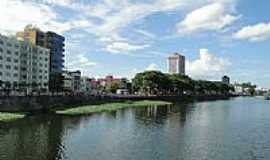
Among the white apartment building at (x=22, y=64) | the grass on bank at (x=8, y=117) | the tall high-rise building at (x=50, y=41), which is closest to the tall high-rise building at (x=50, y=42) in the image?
the tall high-rise building at (x=50, y=41)

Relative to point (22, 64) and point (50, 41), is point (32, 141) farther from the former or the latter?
point (50, 41)

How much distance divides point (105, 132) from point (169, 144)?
14124 mm

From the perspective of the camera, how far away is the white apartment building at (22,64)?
12581 centimetres

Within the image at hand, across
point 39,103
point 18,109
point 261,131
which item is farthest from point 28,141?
point 39,103

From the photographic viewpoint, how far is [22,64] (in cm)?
13625

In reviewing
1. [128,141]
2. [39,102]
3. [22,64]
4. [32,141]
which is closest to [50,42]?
[22,64]

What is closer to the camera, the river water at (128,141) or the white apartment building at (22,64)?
the river water at (128,141)

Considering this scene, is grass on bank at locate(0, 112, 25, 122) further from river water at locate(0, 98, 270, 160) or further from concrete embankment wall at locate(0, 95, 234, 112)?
concrete embankment wall at locate(0, 95, 234, 112)

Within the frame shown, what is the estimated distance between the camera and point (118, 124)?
236ft

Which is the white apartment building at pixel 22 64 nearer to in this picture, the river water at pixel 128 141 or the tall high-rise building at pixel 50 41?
the tall high-rise building at pixel 50 41

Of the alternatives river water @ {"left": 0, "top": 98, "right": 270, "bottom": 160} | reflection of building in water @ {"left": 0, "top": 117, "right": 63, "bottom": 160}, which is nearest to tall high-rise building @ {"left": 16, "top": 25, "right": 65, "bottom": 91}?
reflection of building in water @ {"left": 0, "top": 117, "right": 63, "bottom": 160}

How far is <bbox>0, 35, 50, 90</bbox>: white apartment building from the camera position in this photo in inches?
4953

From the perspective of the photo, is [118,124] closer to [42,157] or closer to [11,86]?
[42,157]

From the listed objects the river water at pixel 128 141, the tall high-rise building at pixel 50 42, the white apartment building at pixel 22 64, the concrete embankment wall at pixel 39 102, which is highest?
the tall high-rise building at pixel 50 42
